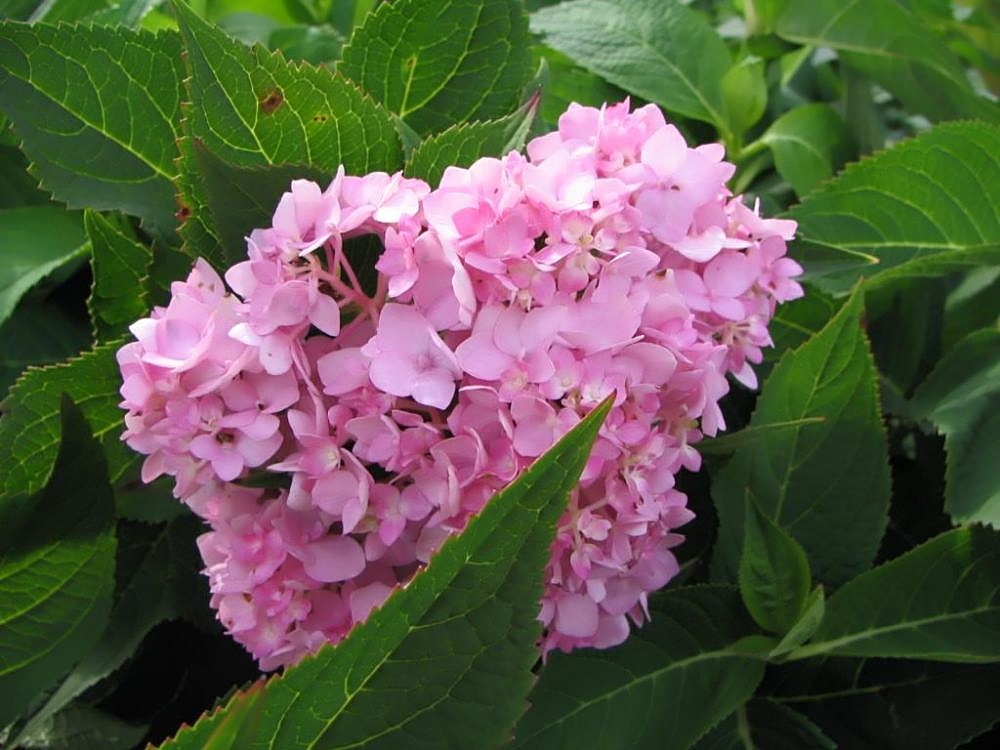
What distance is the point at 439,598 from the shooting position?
0.33m

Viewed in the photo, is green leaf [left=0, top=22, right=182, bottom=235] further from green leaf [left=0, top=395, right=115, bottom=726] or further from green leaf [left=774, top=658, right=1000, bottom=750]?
green leaf [left=774, top=658, right=1000, bottom=750]

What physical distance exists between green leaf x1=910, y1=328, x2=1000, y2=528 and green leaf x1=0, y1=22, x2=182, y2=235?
388 mm

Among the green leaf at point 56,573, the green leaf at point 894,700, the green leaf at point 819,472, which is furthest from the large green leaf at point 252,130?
the green leaf at point 894,700

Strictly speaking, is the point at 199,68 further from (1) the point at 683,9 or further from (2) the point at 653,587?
(1) the point at 683,9

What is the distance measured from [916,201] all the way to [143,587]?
1.53ft

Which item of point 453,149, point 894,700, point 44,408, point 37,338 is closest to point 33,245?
point 37,338

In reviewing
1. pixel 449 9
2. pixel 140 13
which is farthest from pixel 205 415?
pixel 140 13

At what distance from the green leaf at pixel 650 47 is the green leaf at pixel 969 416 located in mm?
218

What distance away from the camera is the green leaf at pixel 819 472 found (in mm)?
514

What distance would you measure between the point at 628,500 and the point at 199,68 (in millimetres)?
226

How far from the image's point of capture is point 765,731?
512mm

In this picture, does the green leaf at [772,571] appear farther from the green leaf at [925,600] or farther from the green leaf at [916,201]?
the green leaf at [916,201]

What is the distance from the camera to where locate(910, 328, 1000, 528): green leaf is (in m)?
0.51

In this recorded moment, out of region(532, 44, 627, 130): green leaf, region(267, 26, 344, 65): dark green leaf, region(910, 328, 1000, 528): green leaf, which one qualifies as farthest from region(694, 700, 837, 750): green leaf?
region(267, 26, 344, 65): dark green leaf
